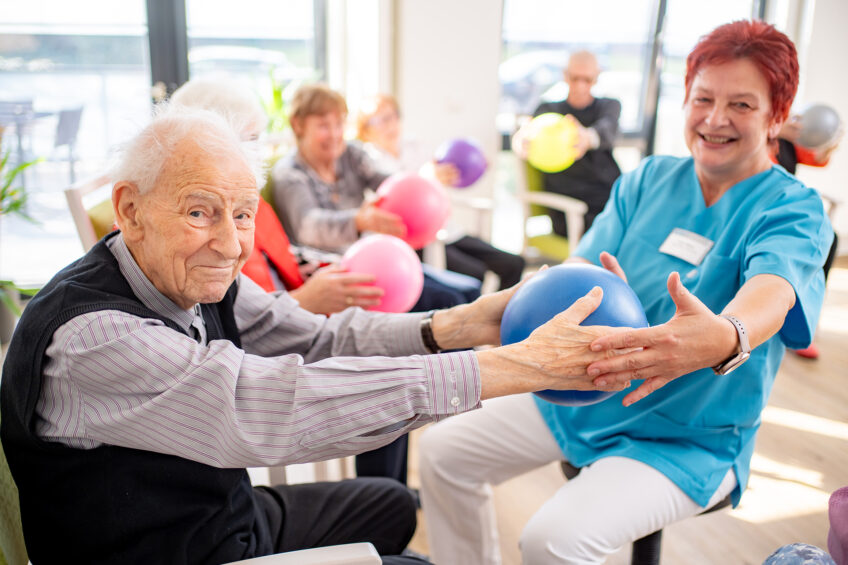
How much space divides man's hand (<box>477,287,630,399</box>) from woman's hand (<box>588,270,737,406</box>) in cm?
2

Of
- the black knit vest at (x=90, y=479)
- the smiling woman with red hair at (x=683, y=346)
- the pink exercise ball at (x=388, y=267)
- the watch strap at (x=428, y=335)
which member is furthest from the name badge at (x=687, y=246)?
the black knit vest at (x=90, y=479)

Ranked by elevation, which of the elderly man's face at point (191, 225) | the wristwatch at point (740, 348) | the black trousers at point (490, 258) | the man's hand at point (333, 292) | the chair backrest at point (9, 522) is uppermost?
the elderly man's face at point (191, 225)

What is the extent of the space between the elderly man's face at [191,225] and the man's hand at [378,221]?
1.55 meters

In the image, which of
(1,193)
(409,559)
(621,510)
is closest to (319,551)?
(409,559)

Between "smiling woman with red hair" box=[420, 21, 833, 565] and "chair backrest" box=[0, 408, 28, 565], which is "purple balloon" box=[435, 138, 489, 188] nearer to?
"smiling woman with red hair" box=[420, 21, 833, 565]

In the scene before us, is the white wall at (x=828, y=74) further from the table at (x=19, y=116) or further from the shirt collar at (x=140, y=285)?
the shirt collar at (x=140, y=285)

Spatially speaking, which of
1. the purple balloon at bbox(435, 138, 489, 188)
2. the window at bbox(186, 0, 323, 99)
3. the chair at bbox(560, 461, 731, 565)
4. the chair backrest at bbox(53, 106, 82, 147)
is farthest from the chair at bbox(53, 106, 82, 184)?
the chair at bbox(560, 461, 731, 565)

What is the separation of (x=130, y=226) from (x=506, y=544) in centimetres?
160

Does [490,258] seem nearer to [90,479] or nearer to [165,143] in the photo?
[165,143]

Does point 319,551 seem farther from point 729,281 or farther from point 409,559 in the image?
point 729,281

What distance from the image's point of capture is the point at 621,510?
1.39 metres

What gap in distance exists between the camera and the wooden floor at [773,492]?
2.12m

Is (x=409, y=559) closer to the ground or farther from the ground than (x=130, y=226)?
closer to the ground

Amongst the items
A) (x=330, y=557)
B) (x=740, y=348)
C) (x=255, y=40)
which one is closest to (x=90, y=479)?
(x=330, y=557)
